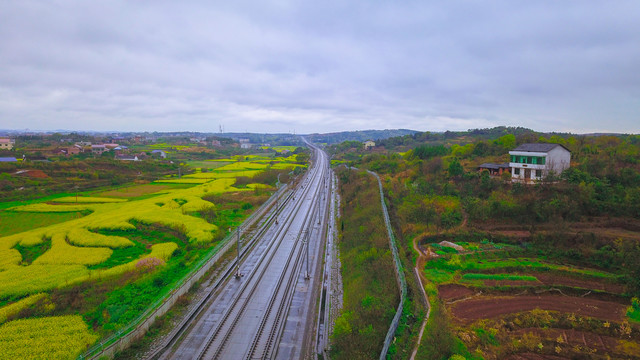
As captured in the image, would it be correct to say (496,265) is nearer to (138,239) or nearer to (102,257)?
(102,257)

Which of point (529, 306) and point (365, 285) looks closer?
point (529, 306)

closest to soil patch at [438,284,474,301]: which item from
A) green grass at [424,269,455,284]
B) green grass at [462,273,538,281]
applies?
green grass at [424,269,455,284]

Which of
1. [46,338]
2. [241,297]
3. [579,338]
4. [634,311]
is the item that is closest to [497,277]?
[579,338]

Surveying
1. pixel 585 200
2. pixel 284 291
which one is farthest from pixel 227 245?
pixel 585 200

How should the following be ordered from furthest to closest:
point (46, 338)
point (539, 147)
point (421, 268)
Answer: point (539, 147) → point (421, 268) → point (46, 338)

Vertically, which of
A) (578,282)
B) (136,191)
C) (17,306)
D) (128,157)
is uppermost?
(128,157)

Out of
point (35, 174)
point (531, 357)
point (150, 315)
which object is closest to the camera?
point (531, 357)

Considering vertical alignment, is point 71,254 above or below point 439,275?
above
